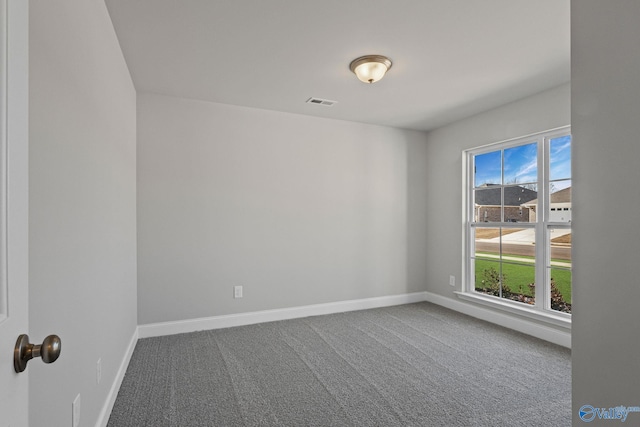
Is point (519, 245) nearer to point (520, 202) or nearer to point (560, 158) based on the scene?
point (520, 202)

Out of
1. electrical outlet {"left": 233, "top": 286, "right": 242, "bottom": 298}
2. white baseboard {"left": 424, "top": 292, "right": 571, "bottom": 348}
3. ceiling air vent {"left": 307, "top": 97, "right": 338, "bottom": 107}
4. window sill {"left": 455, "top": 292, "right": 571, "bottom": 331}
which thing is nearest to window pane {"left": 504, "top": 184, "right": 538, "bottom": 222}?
window sill {"left": 455, "top": 292, "right": 571, "bottom": 331}

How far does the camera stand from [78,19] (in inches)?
60.0

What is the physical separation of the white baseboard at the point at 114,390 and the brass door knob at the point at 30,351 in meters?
1.48

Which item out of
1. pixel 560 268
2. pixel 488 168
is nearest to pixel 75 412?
pixel 560 268

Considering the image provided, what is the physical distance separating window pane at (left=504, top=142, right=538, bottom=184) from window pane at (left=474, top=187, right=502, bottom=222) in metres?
0.21

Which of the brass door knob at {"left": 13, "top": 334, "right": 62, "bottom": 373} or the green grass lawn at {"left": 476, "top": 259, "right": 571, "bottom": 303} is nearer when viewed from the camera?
the brass door knob at {"left": 13, "top": 334, "right": 62, "bottom": 373}

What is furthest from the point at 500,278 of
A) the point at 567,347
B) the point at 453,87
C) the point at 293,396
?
the point at 293,396

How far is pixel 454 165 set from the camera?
14.3ft

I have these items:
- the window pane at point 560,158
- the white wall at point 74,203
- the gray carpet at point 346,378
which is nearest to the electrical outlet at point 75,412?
the white wall at point 74,203

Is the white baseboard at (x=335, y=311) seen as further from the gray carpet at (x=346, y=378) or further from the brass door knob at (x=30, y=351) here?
the brass door knob at (x=30, y=351)

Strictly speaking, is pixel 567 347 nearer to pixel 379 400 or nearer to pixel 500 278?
pixel 500 278

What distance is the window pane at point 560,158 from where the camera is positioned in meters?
3.22

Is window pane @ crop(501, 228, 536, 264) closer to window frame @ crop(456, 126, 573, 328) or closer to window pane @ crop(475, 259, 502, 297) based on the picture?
window frame @ crop(456, 126, 573, 328)

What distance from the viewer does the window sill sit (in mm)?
3119
